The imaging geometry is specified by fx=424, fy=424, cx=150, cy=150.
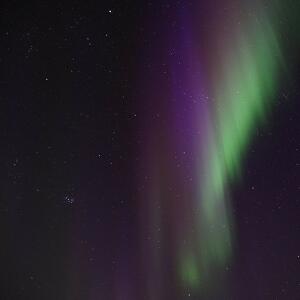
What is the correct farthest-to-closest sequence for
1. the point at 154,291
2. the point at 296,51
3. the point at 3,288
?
the point at 296,51 → the point at 154,291 → the point at 3,288

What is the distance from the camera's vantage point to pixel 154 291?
154 cm

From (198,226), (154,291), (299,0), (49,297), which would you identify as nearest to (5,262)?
(49,297)

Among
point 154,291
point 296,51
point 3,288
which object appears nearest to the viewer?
point 3,288

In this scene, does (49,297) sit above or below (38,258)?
below

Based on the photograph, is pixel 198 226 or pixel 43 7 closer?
pixel 43 7

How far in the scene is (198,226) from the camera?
63.8 inches

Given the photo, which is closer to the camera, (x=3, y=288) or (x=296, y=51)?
(x=3, y=288)

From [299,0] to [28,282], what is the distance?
1.41 metres

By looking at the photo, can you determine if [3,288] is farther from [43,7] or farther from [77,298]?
[43,7]

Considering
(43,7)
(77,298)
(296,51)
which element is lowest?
(77,298)

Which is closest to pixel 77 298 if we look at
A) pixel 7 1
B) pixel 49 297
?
pixel 49 297

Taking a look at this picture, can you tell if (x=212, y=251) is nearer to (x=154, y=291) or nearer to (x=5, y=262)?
(x=154, y=291)

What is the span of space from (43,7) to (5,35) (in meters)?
0.16

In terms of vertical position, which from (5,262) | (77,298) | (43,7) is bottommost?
(77,298)
